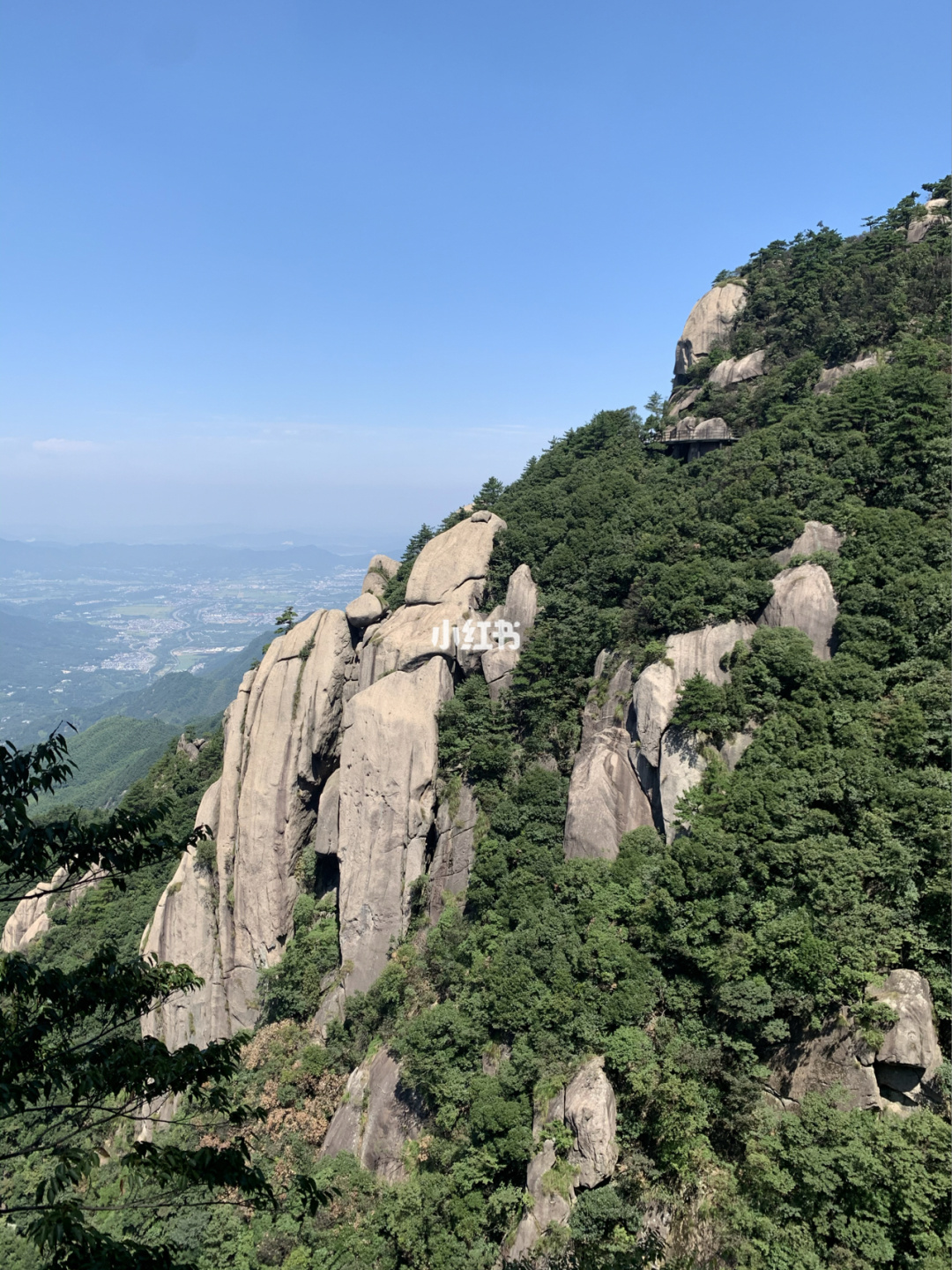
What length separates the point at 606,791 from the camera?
2120 centimetres

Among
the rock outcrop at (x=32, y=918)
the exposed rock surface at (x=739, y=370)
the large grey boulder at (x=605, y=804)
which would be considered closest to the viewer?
the large grey boulder at (x=605, y=804)

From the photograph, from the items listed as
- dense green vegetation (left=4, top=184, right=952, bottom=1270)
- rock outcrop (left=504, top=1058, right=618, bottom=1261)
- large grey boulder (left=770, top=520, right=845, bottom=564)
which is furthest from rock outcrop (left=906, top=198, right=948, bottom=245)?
rock outcrop (left=504, top=1058, right=618, bottom=1261)

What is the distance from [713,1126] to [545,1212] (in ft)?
12.1

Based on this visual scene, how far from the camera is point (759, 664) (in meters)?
20.0

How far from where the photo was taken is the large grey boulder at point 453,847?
23.4 metres

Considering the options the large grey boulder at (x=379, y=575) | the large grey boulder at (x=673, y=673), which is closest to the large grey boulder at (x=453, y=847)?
the large grey boulder at (x=673, y=673)

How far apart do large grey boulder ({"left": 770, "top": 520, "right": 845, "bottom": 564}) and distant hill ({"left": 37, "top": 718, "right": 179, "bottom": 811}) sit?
78529 mm

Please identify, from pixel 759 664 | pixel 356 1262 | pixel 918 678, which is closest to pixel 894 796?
pixel 918 678

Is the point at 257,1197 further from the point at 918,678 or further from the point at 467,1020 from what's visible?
the point at 918,678

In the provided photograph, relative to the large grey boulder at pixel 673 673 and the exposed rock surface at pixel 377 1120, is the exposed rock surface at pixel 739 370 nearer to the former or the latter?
the large grey boulder at pixel 673 673

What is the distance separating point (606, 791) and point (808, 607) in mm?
8523

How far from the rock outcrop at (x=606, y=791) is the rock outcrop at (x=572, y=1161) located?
6611mm

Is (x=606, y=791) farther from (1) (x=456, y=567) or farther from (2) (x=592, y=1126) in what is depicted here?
(1) (x=456, y=567)

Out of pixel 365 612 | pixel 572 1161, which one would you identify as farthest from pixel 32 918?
pixel 572 1161
